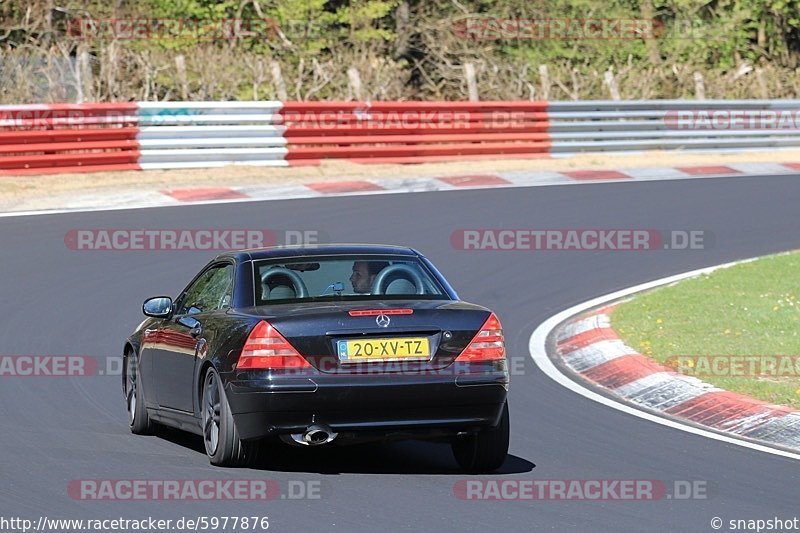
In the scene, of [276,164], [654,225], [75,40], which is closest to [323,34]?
[75,40]

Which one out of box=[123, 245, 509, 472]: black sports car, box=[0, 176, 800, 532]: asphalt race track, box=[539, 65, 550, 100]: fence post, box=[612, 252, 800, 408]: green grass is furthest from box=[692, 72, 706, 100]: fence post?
box=[123, 245, 509, 472]: black sports car

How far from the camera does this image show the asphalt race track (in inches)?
280

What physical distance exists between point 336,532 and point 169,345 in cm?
281

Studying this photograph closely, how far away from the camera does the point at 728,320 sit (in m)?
13.0

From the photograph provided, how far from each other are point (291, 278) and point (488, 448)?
1.46m

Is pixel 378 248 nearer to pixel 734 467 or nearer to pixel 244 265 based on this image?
pixel 244 265

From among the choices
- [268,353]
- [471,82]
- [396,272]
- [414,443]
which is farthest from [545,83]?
[268,353]

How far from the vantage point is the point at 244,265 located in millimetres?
8656

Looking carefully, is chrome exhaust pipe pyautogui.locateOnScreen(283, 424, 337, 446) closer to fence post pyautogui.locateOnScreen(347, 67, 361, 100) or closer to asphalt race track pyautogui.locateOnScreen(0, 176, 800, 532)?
asphalt race track pyautogui.locateOnScreen(0, 176, 800, 532)

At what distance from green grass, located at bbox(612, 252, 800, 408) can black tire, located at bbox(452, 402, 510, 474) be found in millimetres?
2432

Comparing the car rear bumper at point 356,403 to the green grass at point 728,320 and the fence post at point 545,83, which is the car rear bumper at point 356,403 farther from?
the fence post at point 545,83

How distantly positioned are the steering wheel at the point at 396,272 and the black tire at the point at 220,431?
3.44 ft

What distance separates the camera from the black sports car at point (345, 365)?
7695mm

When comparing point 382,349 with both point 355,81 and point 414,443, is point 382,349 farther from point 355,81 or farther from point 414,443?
point 355,81
